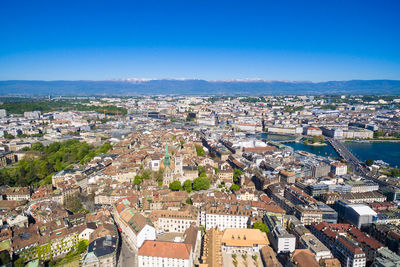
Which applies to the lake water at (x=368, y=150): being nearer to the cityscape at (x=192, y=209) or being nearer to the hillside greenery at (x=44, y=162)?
the cityscape at (x=192, y=209)

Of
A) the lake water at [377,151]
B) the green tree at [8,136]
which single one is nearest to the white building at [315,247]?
the lake water at [377,151]

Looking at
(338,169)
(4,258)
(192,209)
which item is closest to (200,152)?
(338,169)

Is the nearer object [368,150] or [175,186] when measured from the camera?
[175,186]

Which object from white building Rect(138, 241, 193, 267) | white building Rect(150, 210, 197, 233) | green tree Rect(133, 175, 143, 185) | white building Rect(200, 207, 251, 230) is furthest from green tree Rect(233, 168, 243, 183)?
white building Rect(138, 241, 193, 267)

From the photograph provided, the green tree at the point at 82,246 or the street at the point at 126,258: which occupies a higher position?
the green tree at the point at 82,246

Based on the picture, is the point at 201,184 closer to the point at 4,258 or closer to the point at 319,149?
the point at 4,258

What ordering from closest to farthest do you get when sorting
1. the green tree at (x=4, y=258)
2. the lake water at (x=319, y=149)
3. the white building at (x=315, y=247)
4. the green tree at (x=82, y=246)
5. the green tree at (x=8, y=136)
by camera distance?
the green tree at (x=4, y=258)
the white building at (x=315, y=247)
the green tree at (x=82, y=246)
the lake water at (x=319, y=149)
the green tree at (x=8, y=136)

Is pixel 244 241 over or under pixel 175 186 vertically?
under
